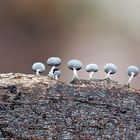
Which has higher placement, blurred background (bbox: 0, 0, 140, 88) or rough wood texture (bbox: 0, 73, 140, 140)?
blurred background (bbox: 0, 0, 140, 88)

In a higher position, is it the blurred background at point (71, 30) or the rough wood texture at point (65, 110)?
the blurred background at point (71, 30)

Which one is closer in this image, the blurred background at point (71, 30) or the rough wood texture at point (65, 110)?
the rough wood texture at point (65, 110)

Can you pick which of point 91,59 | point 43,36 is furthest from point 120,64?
point 43,36

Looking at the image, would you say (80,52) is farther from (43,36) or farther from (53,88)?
(53,88)

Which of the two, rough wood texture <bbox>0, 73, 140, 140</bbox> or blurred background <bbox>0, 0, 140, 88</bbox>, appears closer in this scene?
rough wood texture <bbox>0, 73, 140, 140</bbox>
